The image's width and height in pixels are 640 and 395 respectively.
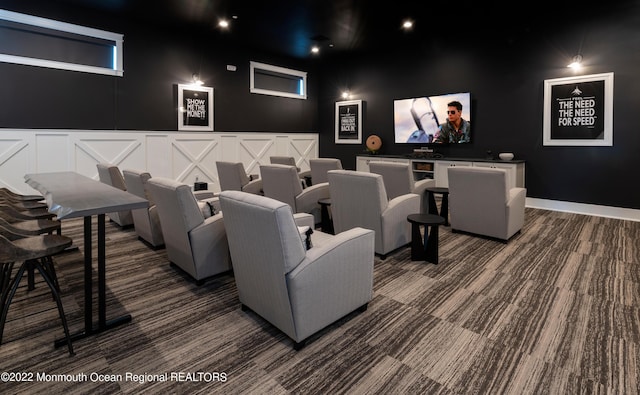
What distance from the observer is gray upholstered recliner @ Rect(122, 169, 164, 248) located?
3.83m

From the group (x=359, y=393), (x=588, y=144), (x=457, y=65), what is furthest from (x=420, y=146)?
(x=359, y=393)

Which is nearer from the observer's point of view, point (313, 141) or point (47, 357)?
point (47, 357)

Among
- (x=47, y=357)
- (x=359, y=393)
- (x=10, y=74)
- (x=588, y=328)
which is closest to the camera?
(x=359, y=393)

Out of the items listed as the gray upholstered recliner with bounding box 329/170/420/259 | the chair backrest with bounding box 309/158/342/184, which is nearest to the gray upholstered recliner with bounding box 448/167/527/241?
the gray upholstered recliner with bounding box 329/170/420/259

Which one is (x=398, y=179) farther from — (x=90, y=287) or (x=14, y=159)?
(x=14, y=159)

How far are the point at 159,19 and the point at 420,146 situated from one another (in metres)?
5.91

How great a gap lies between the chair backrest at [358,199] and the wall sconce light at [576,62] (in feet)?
15.1

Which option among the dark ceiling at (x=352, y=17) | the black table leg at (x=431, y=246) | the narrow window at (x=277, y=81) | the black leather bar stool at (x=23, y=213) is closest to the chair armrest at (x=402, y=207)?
the black table leg at (x=431, y=246)

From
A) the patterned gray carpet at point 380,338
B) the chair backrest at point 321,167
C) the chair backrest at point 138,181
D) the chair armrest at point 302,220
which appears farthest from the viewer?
the chair backrest at point 321,167

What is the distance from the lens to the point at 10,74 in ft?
17.7

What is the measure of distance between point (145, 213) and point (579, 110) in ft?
21.7

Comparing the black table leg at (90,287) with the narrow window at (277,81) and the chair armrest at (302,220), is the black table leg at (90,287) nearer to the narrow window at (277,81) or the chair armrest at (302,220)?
the chair armrest at (302,220)

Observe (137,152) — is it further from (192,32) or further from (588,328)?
(588,328)

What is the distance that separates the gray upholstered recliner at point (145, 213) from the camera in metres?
3.83
